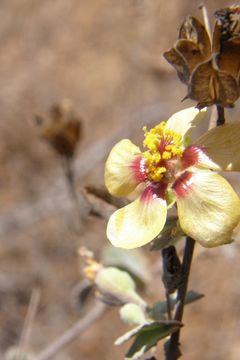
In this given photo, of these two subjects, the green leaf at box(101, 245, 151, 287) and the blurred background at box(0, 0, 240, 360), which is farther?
the blurred background at box(0, 0, 240, 360)

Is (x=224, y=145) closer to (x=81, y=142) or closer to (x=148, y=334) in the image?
(x=148, y=334)

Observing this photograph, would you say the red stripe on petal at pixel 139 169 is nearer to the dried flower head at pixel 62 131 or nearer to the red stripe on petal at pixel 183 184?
the red stripe on petal at pixel 183 184

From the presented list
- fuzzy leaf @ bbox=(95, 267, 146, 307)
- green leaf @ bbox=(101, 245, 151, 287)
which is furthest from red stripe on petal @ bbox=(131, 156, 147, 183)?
green leaf @ bbox=(101, 245, 151, 287)

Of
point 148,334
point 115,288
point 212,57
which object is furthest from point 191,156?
point 115,288

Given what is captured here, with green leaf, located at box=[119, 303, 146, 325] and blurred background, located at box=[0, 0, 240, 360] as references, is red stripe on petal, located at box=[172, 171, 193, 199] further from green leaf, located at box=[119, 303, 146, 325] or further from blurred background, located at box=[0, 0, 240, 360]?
blurred background, located at box=[0, 0, 240, 360]

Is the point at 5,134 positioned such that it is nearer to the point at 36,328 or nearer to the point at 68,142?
the point at 36,328

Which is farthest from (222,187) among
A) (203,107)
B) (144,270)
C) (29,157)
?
(29,157)
